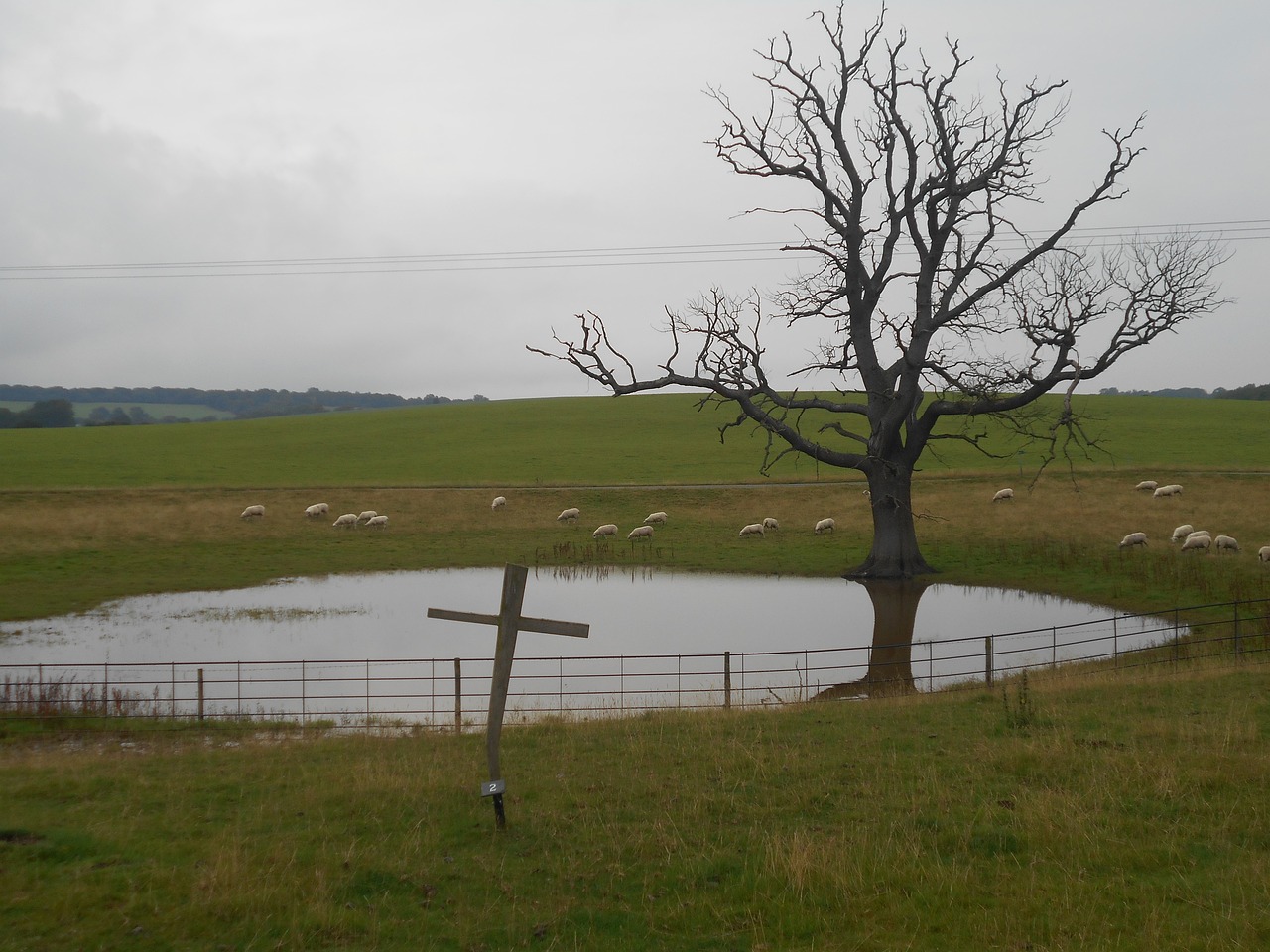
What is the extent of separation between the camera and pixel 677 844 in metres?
8.23

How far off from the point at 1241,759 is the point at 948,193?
76.8 ft

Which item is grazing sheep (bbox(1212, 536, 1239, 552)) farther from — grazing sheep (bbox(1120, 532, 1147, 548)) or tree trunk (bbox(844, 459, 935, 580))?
tree trunk (bbox(844, 459, 935, 580))

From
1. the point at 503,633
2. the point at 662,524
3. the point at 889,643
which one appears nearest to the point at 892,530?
the point at 889,643

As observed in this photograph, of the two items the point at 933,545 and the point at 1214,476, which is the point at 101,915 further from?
the point at 1214,476

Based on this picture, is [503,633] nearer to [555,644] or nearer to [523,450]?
[555,644]

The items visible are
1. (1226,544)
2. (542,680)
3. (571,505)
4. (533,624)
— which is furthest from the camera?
(571,505)

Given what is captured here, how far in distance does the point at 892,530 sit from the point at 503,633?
24.5 meters

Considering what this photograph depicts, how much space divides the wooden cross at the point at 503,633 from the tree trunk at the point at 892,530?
942 inches

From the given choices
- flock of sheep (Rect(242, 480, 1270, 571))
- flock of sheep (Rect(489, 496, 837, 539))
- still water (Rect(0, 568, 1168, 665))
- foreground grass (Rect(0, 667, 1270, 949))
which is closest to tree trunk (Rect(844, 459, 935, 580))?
still water (Rect(0, 568, 1168, 665))

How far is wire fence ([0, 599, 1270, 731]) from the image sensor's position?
628 inches

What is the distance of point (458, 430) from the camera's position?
3383 inches

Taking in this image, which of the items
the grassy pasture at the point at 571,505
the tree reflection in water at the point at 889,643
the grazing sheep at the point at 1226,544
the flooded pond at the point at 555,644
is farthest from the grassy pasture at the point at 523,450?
the flooded pond at the point at 555,644

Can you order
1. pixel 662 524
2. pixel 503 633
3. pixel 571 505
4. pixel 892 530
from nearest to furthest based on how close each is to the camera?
pixel 503 633, pixel 892 530, pixel 662 524, pixel 571 505

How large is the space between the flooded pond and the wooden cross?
5424mm
